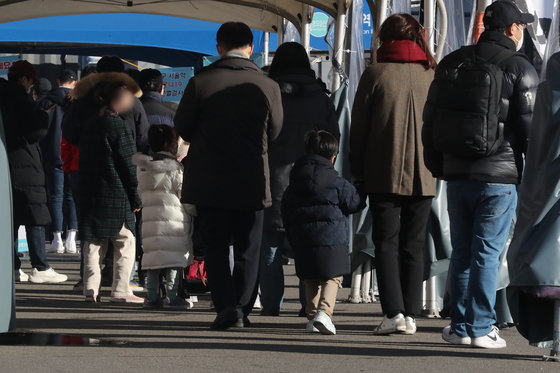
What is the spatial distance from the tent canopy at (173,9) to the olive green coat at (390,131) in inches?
271

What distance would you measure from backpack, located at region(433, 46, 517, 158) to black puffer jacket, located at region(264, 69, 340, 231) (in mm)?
1812

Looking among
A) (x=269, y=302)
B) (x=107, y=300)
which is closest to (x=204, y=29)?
(x=107, y=300)

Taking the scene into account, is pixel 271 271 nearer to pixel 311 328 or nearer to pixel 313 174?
pixel 311 328

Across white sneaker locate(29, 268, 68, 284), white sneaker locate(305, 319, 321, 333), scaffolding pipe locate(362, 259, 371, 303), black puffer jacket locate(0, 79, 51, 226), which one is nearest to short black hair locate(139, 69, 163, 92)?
black puffer jacket locate(0, 79, 51, 226)

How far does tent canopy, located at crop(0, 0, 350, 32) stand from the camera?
1466 cm

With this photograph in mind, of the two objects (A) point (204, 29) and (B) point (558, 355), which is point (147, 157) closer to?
(B) point (558, 355)

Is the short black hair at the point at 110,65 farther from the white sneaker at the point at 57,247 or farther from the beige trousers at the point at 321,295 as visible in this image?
the white sneaker at the point at 57,247

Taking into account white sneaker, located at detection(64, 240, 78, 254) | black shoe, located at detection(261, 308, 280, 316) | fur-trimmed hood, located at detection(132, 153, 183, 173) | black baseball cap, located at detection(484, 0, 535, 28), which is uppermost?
black baseball cap, located at detection(484, 0, 535, 28)

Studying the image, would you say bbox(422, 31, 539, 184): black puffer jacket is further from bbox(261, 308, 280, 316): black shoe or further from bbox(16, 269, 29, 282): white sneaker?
bbox(16, 269, 29, 282): white sneaker

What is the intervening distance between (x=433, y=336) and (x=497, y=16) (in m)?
1.98

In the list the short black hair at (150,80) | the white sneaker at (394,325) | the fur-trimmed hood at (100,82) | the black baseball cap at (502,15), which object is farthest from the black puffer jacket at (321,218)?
the short black hair at (150,80)

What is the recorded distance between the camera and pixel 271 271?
8.50 meters

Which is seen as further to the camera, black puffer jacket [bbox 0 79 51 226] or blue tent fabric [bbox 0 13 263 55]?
blue tent fabric [bbox 0 13 263 55]

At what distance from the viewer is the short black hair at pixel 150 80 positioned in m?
10.5
